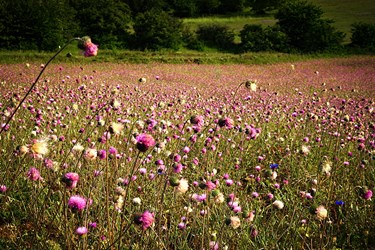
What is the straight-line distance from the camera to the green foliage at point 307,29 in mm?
27922

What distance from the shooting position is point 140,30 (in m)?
29.3

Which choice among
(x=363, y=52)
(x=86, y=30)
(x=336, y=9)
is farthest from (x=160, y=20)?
(x=336, y=9)

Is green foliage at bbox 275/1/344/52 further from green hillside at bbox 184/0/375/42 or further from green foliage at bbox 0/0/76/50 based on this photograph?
green foliage at bbox 0/0/76/50

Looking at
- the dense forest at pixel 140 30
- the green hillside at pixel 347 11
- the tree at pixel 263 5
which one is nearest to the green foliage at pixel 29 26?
the dense forest at pixel 140 30

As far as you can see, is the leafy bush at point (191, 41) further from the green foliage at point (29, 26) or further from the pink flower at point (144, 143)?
the pink flower at point (144, 143)

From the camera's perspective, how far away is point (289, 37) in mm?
28906

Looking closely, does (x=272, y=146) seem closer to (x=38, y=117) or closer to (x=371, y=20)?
(x=38, y=117)

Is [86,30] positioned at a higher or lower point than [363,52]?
higher

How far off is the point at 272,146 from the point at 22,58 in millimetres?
16545

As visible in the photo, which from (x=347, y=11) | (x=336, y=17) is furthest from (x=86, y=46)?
(x=347, y=11)

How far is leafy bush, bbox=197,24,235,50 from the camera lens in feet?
104

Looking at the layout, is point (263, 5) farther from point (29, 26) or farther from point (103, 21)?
point (29, 26)

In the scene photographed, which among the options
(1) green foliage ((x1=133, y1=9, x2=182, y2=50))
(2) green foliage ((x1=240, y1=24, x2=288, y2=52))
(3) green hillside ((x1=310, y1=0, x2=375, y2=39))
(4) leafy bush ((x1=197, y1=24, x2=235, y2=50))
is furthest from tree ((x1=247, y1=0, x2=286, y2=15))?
(1) green foliage ((x1=133, y1=9, x2=182, y2=50))

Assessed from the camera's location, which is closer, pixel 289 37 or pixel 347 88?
pixel 347 88
